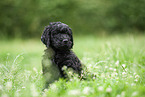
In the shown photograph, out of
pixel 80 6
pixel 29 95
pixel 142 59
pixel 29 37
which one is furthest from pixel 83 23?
pixel 29 95

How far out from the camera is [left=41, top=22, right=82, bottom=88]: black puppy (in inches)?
112

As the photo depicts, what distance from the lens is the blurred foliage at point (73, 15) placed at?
1505cm

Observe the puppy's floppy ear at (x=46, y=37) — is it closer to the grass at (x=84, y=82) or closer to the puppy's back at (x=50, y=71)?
the puppy's back at (x=50, y=71)

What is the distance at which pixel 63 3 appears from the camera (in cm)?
1537

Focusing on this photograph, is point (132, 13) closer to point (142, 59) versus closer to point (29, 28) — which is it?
point (29, 28)

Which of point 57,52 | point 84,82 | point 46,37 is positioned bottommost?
point 84,82

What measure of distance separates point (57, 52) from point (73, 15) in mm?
13331

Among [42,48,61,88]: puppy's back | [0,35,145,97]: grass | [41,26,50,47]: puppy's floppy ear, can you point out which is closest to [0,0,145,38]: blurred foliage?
[0,35,145,97]: grass

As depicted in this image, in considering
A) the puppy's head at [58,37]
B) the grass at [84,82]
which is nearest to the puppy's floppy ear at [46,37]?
the puppy's head at [58,37]

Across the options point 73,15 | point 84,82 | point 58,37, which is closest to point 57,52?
point 58,37

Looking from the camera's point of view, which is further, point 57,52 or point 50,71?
point 57,52

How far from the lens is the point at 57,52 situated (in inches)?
118

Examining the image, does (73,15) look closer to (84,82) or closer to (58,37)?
(58,37)

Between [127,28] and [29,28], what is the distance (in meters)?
9.69
